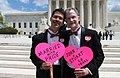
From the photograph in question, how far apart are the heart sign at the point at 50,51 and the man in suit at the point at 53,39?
86 mm

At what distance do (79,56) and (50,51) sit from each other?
16.5 inches

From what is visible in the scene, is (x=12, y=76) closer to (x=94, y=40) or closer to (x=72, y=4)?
(x=94, y=40)

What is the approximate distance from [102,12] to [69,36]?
8550 cm

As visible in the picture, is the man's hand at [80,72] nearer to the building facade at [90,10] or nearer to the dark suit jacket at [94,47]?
the dark suit jacket at [94,47]

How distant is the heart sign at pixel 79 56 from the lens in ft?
11.2

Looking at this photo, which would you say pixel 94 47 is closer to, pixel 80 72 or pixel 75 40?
pixel 75 40

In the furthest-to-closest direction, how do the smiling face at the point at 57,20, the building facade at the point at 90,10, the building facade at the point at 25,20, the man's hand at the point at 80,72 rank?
the building facade at the point at 25,20
the building facade at the point at 90,10
the smiling face at the point at 57,20
the man's hand at the point at 80,72

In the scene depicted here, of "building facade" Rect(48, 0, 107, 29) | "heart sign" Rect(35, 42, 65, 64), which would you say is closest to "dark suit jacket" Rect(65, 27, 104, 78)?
"heart sign" Rect(35, 42, 65, 64)

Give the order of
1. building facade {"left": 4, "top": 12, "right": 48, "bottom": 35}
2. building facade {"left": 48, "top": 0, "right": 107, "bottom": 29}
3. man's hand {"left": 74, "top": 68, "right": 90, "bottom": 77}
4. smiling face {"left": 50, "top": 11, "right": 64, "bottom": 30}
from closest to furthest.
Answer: man's hand {"left": 74, "top": 68, "right": 90, "bottom": 77}
smiling face {"left": 50, "top": 11, "right": 64, "bottom": 30}
building facade {"left": 48, "top": 0, "right": 107, "bottom": 29}
building facade {"left": 4, "top": 12, "right": 48, "bottom": 35}

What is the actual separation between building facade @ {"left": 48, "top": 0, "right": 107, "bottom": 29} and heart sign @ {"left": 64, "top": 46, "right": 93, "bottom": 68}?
256 feet

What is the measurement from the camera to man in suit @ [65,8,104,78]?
3521mm

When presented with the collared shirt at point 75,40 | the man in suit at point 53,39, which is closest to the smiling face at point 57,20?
the man in suit at point 53,39

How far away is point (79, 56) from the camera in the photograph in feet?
11.3

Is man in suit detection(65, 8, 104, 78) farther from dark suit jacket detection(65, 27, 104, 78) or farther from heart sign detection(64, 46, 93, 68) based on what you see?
heart sign detection(64, 46, 93, 68)
